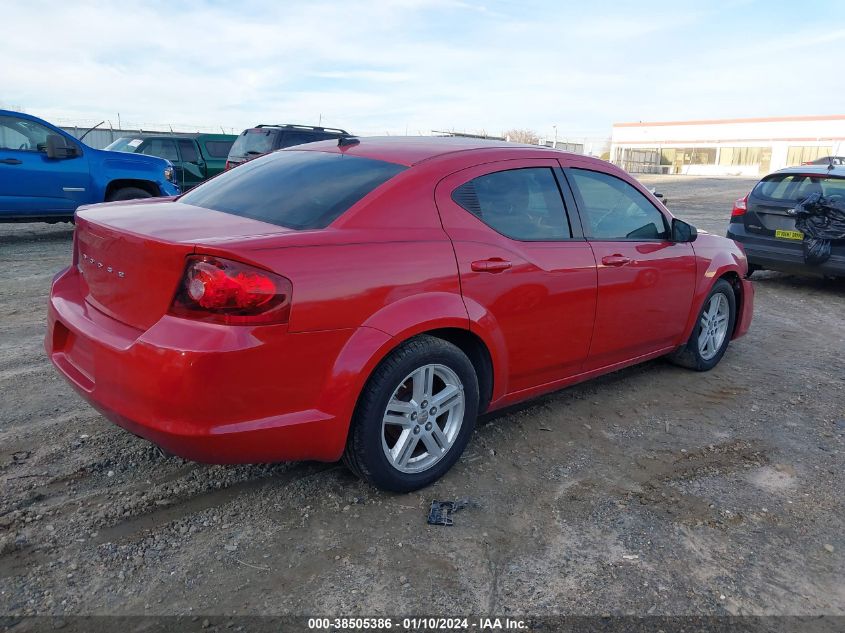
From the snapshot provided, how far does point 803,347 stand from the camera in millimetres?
5879

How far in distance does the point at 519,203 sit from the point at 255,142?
35.5 feet

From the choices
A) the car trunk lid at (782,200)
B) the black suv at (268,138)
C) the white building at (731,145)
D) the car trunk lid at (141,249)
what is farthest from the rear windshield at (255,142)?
the white building at (731,145)

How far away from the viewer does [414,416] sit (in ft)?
10.1

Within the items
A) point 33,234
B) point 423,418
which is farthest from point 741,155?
point 423,418

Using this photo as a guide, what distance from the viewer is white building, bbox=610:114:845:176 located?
155 feet

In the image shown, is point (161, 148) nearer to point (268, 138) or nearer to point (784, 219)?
point (268, 138)

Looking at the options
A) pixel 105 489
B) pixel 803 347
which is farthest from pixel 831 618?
pixel 803 347

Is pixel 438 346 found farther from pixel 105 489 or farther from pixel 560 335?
pixel 105 489

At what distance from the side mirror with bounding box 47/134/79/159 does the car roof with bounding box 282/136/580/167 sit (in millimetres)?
7147

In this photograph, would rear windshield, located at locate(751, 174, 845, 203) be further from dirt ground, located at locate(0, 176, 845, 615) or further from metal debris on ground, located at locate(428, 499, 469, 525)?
metal debris on ground, located at locate(428, 499, 469, 525)

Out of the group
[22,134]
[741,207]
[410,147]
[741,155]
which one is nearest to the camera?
[410,147]

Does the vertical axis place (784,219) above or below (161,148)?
below

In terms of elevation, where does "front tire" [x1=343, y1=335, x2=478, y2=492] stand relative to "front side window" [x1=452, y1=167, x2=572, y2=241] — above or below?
below

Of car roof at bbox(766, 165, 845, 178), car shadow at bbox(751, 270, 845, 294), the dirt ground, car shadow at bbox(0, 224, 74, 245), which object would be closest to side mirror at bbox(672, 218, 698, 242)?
the dirt ground
